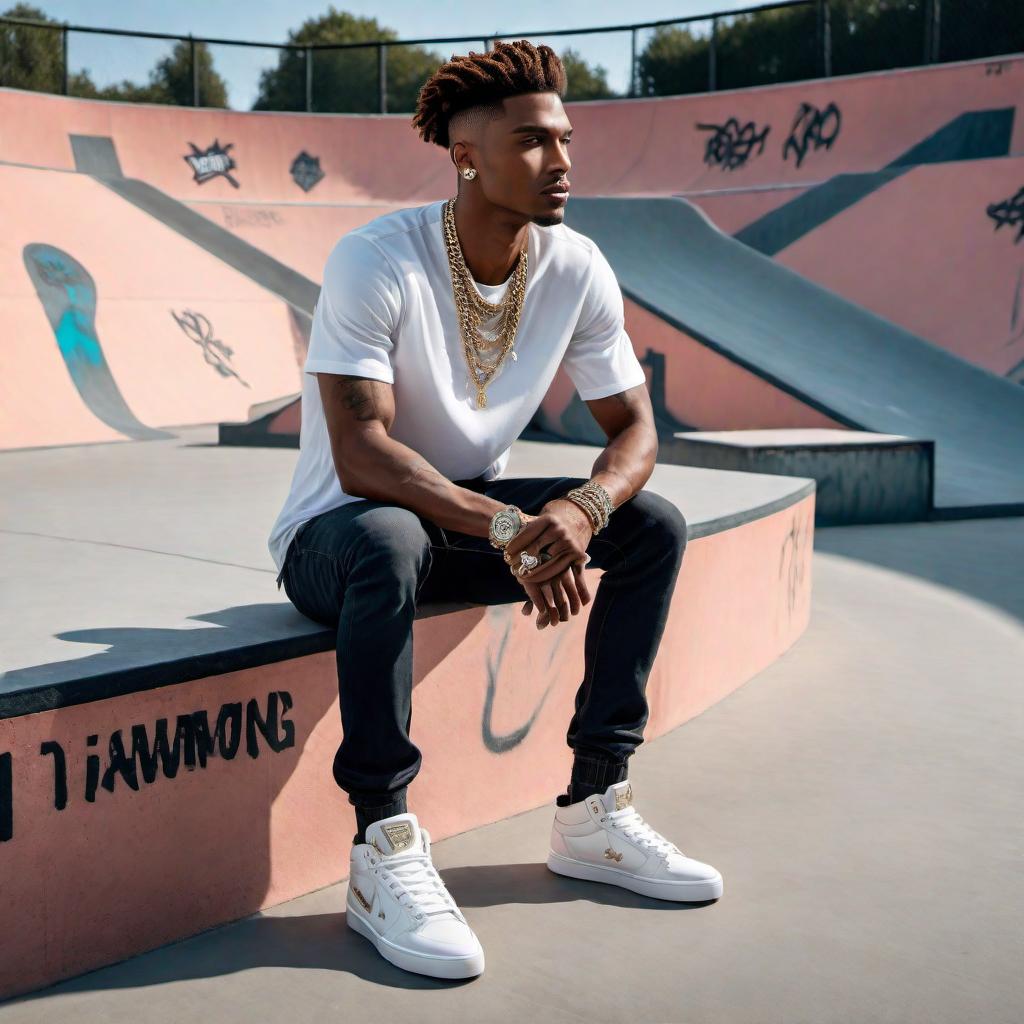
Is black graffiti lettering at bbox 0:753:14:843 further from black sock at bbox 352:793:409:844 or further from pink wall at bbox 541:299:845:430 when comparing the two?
pink wall at bbox 541:299:845:430

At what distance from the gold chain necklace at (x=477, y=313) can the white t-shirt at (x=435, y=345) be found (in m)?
0.02

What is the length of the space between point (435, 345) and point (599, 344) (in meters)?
0.43

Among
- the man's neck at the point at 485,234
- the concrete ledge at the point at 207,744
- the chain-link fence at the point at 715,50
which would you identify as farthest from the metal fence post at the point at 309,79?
the man's neck at the point at 485,234

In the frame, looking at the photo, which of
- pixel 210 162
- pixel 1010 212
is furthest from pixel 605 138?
pixel 1010 212

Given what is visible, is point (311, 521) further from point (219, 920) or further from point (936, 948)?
point (936, 948)

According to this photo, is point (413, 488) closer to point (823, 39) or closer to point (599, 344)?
point (599, 344)

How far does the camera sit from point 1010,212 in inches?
560

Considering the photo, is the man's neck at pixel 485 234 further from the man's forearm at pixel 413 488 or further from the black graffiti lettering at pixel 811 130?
the black graffiti lettering at pixel 811 130

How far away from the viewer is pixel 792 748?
11.6ft

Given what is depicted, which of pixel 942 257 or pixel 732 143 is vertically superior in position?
pixel 732 143

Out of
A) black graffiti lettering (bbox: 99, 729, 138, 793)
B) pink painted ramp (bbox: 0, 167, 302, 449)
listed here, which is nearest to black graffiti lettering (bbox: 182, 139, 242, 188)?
pink painted ramp (bbox: 0, 167, 302, 449)

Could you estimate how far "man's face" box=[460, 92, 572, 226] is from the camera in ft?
8.40

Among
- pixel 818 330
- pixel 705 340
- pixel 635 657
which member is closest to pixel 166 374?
pixel 705 340

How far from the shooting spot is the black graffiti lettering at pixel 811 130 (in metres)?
17.6
